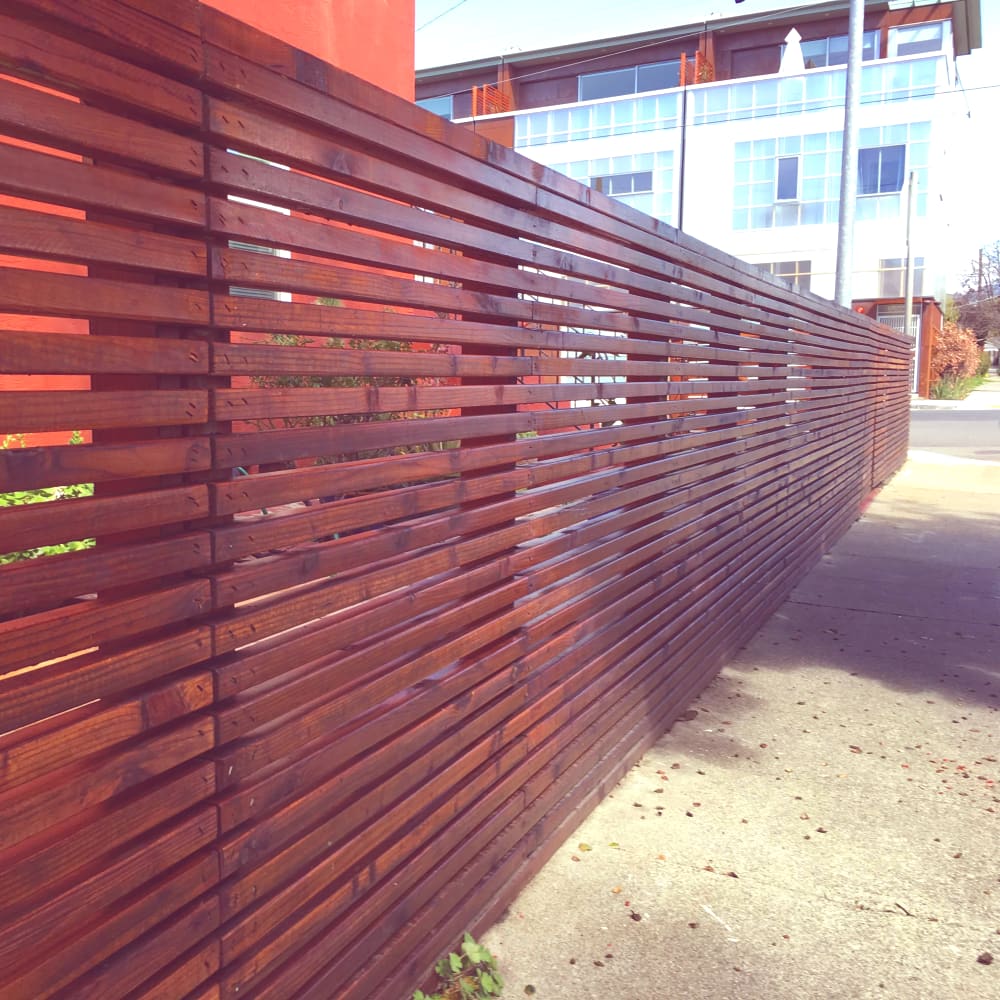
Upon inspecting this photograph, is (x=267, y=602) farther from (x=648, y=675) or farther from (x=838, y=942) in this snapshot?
(x=648, y=675)

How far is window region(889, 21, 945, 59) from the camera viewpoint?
36.7 metres

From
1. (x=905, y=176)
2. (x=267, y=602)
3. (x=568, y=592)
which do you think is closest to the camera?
(x=267, y=602)

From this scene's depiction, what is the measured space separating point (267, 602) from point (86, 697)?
18.8 inches

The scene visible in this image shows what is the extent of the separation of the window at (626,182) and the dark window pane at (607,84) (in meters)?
4.38

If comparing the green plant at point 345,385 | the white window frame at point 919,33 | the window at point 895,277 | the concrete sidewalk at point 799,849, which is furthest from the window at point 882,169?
the concrete sidewalk at point 799,849

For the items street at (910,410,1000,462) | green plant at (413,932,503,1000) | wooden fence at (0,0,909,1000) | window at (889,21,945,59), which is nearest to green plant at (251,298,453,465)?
wooden fence at (0,0,909,1000)

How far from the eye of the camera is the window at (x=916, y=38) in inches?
1444

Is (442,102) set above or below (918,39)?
below

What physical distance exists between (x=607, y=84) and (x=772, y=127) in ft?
28.6

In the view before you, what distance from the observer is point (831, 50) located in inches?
1531

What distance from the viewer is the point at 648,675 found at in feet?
13.4

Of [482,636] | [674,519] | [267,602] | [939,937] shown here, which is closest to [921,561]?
[674,519]

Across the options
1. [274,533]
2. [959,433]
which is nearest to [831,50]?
[959,433]

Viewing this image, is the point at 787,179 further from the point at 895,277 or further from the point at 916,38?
the point at 916,38
